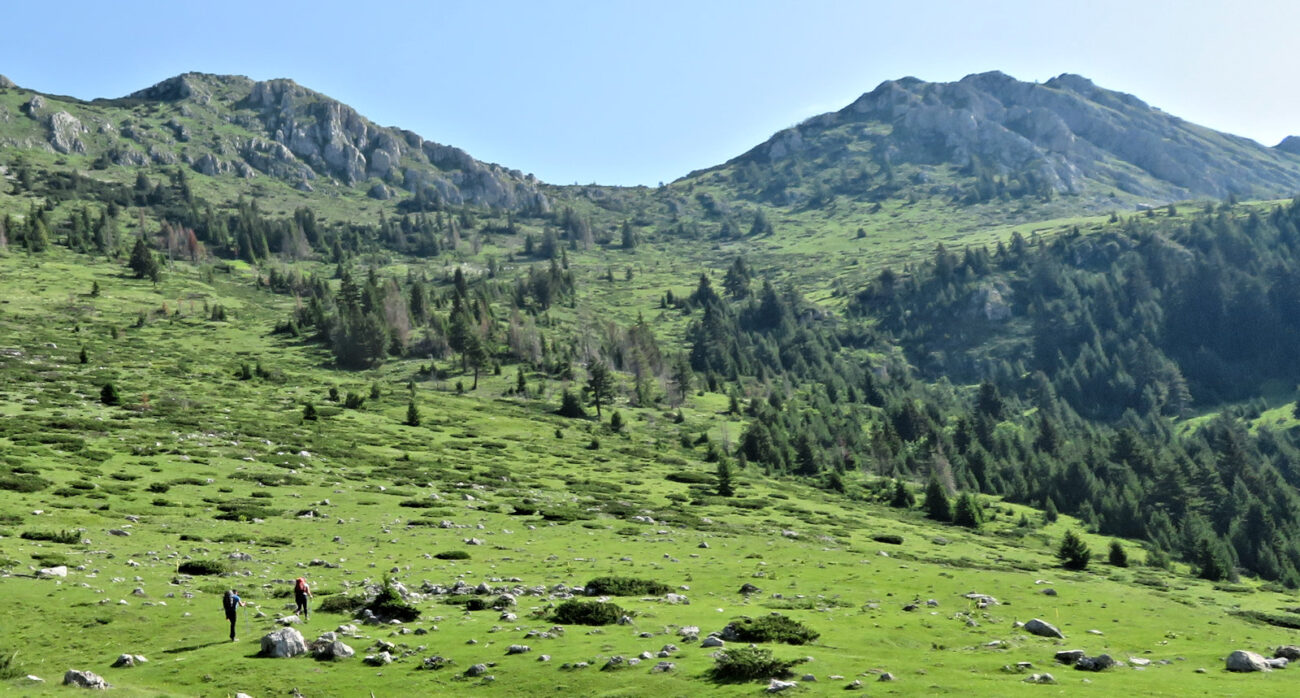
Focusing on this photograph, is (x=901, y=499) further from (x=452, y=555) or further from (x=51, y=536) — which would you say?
(x=51, y=536)

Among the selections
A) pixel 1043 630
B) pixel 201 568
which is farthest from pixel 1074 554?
pixel 201 568

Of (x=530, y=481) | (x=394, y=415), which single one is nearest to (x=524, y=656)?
(x=530, y=481)

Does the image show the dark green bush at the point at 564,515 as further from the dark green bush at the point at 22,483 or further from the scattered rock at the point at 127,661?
the scattered rock at the point at 127,661

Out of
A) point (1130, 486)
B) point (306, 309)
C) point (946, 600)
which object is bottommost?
point (1130, 486)

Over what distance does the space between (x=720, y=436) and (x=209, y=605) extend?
124 meters

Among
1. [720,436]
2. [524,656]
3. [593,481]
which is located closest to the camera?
[524,656]

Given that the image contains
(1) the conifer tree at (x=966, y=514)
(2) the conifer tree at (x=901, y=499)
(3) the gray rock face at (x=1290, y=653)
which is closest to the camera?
(3) the gray rock face at (x=1290, y=653)

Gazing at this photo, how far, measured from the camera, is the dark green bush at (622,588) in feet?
117

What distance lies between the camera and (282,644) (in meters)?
25.0

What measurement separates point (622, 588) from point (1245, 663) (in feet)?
74.8

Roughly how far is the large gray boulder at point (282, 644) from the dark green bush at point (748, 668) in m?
13.0

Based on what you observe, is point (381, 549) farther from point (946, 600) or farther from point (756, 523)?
point (756, 523)

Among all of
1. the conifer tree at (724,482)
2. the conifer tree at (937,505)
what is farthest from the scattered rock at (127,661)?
the conifer tree at (937,505)

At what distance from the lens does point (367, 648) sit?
25.7 meters
